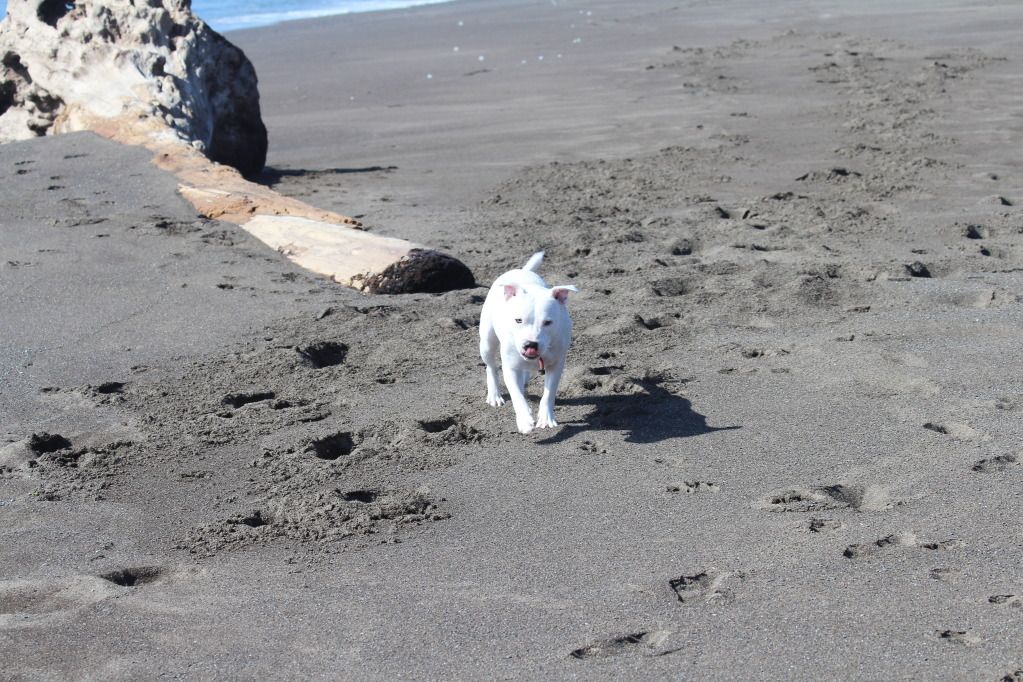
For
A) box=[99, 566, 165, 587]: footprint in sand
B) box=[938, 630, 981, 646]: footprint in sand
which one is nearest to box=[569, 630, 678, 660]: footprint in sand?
box=[938, 630, 981, 646]: footprint in sand

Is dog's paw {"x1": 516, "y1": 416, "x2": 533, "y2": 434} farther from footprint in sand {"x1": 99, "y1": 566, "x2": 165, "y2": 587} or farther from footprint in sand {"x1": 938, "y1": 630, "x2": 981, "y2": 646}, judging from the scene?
footprint in sand {"x1": 938, "y1": 630, "x2": 981, "y2": 646}

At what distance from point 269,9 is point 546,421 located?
3002 cm

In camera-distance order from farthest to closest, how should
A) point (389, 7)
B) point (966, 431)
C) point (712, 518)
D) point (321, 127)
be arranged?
1. point (389, 7)
2. point (321, 127)
3. point (966, 431)
4. point (712, 518)

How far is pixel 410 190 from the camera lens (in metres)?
10.8

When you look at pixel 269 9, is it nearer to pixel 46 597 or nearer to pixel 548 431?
pixel 548 431

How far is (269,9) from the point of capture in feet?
109

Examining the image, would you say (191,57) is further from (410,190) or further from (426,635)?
(426,635)

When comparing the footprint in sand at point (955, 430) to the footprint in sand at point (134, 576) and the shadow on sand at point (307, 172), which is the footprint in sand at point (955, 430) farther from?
the shadow on sand at point (307, 172)

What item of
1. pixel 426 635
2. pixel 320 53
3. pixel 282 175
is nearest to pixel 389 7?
pixel 320 53

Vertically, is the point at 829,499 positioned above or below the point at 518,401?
below

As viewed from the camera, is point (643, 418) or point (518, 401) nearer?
point (518, 401)

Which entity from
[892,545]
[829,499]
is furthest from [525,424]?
[892,545]

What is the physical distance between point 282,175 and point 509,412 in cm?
670

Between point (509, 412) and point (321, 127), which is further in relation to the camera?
A: point (321, 127)
